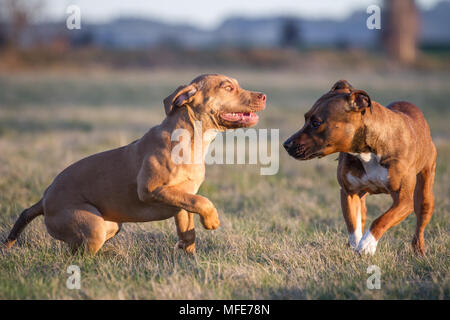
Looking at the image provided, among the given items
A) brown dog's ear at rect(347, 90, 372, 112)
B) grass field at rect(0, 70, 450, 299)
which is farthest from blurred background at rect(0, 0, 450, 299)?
brown dog's ear at rect(347, 90, 372, 112)

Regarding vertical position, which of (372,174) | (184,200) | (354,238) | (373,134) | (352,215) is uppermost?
(373,134)

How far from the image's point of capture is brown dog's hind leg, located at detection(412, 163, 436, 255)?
543 centimetres

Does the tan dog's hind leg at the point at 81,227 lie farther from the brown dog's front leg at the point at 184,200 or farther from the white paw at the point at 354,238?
the white paw at the point at 354,238

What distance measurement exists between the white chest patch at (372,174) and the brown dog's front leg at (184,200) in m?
1.50

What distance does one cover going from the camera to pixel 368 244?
4.91 meters

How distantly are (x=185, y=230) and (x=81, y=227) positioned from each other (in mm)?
998

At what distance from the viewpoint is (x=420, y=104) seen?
779 inches

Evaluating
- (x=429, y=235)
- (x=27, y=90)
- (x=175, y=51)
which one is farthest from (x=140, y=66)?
(x=429, y=235)

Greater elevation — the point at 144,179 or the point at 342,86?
the point at 342,86

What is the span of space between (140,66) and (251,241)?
34.7m

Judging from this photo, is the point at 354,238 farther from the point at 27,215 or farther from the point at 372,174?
the point at 27,215

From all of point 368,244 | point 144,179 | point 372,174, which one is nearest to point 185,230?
point 144,179

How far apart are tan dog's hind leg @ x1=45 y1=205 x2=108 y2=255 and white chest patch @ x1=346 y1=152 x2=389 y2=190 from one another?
2499 millimetres
